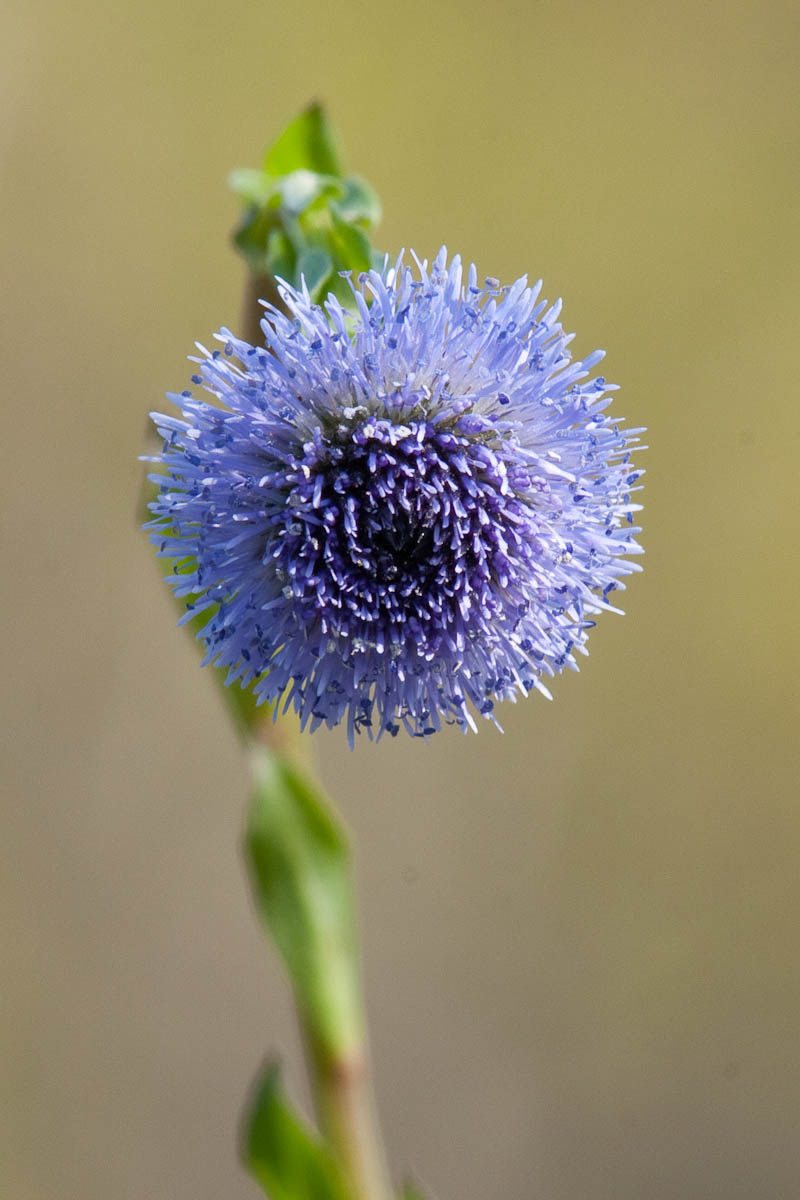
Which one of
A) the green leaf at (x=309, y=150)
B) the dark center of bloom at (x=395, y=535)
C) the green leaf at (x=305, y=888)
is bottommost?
the green leaf at (x=305, y=888)

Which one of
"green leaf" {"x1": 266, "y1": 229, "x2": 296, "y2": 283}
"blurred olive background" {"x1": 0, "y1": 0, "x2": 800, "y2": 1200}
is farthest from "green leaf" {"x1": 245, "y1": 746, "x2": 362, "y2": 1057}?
"blurred olive background" {"x1": 0, "y1": 0, "x2": 800, "y2": 1200}

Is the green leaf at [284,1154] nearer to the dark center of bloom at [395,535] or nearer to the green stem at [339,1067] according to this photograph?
the green stem at [339,1067]

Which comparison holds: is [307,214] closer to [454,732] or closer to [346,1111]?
[346,1111]

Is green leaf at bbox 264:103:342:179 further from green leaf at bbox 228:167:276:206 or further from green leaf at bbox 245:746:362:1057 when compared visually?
green leaf at bbox 245:746:362:1057

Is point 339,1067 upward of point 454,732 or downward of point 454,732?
downward

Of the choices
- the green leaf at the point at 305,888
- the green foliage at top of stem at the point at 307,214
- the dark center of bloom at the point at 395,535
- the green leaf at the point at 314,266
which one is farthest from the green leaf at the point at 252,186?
Answer: the green leaf at the point at 305,888

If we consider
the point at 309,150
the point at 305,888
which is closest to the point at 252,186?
the point at 309,150

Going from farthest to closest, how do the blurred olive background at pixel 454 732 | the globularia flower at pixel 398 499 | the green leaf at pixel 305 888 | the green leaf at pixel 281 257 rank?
the blurred olive background at pixel 454 732 < the green leaf at pixel 305 888 < the green leaf at pixel 281 257 < the globularia flower at pixel 398 499
